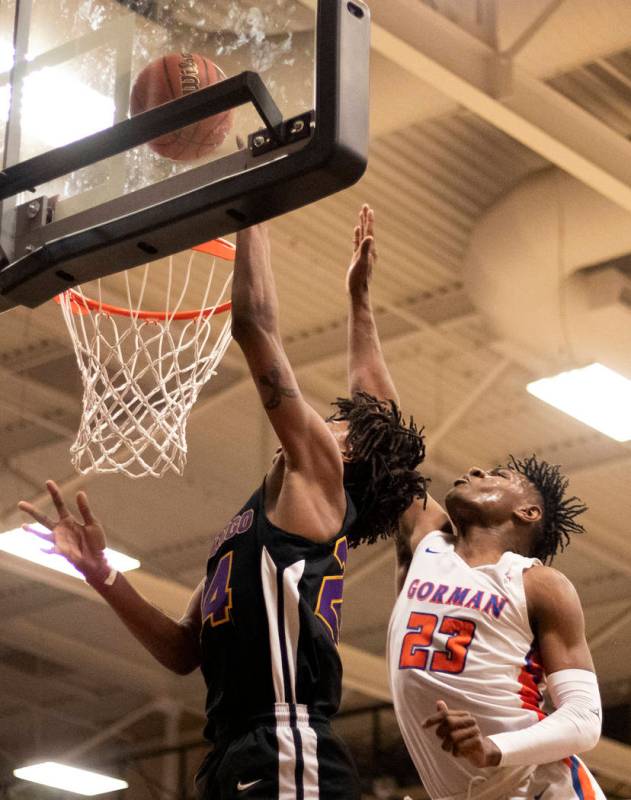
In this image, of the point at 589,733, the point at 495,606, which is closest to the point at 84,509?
the point at 495,606

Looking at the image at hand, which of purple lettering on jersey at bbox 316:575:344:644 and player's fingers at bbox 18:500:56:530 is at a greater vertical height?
player's fingers at bbox 18:500:56:530

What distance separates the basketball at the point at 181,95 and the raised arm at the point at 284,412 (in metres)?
0.30

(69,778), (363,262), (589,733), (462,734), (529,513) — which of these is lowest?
(462,734)

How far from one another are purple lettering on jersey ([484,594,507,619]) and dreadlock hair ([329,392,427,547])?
0.34 metres

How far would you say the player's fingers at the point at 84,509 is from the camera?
3.56 meters

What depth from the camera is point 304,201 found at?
3197 mm

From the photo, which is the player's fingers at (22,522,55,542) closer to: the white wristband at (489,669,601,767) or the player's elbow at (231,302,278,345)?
the player's elbow at (231,302,278,345)

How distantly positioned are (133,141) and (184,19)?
42 centimetres

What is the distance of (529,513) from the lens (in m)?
4.32

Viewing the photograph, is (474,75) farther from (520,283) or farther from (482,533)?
(482,533)

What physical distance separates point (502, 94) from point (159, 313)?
207 cm

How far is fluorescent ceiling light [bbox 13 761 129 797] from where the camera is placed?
13.7 metres

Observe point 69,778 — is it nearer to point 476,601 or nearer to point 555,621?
point 476,601

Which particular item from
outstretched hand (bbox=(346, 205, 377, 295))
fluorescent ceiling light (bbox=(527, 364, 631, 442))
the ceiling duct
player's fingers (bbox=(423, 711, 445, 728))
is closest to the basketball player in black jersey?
player's fingers (bbox=(423, 711, 445, 728))
